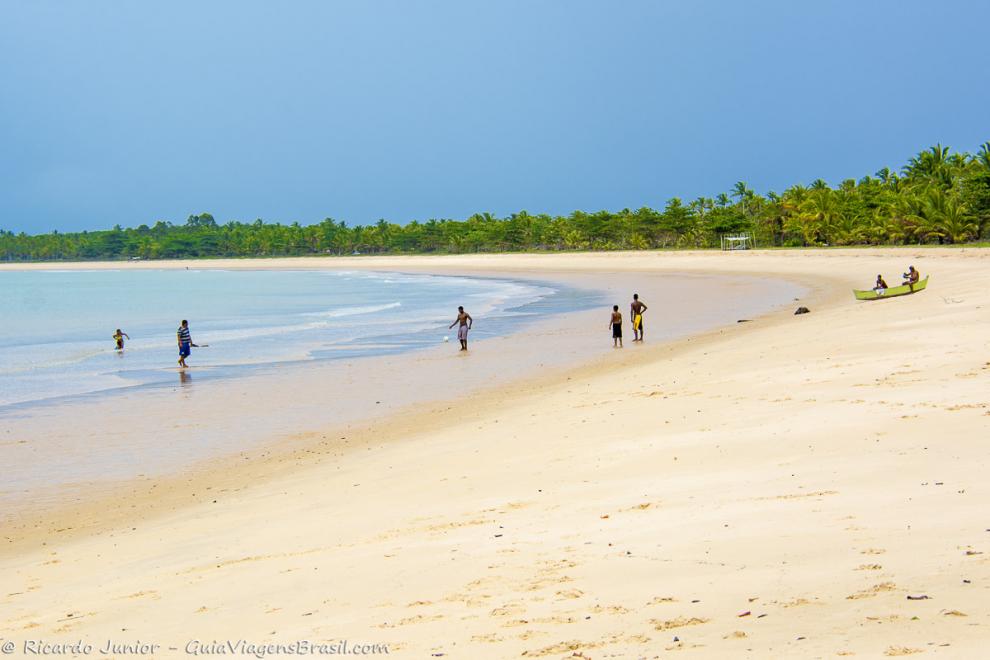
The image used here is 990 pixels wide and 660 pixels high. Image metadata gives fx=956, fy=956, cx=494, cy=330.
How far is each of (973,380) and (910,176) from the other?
8527 centimetres

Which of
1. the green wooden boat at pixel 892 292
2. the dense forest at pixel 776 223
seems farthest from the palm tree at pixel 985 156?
the green wooden boat at pixel 892 292

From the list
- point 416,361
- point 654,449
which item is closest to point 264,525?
point 654,449

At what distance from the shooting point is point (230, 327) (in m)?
40.5

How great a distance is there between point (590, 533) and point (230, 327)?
35699 millimetres

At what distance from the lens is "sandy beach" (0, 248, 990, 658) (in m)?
4.94

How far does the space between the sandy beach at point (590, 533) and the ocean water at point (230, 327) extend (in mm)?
11690

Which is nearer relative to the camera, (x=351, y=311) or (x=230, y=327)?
(x=230, y=327)

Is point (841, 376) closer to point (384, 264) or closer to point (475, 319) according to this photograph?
point (475, 319)

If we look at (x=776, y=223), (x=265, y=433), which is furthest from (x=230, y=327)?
(x=776, y=223)

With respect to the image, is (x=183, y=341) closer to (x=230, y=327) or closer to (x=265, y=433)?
(x=265, y=433)

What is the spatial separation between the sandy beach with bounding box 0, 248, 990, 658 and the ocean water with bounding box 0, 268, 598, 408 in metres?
11.7

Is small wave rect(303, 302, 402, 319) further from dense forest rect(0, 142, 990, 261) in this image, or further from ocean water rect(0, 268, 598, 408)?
dense forest rect(0, 142, 990, 261)

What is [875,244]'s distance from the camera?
3059 inches

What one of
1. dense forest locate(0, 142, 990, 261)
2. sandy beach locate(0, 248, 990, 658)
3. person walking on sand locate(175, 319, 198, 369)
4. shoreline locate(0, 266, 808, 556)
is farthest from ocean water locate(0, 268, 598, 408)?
dense forest locate(0, 142, 990, 261)
